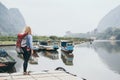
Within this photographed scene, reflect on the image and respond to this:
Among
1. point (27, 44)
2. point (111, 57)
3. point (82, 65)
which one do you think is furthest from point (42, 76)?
point (111, 57)

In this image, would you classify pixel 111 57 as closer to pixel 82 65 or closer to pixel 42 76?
pixel 82 65

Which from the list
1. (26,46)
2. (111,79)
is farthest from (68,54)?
(26,46)

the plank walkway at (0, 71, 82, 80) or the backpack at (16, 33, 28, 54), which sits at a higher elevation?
the backpack at (16, 33, 28, 54)

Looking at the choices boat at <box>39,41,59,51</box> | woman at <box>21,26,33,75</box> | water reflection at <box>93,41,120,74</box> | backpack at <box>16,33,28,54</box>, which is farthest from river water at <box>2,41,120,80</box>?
backpack at <box>16,33,28,54</box>

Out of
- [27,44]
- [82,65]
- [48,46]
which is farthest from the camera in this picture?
[48,46]

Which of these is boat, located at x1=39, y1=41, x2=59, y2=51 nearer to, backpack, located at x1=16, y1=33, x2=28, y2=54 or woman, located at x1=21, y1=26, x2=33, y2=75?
woman, located at x1=21, y1=26, x2=33, y2=75

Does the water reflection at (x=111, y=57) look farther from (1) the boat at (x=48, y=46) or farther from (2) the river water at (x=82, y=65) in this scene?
(1) the boat at (x=48, y=46)

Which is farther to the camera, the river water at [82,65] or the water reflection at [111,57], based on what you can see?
the water reflection at [111,57]

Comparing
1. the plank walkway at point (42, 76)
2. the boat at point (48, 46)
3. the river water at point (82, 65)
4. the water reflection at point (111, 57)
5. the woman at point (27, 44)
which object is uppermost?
the woman at point (27, 44)

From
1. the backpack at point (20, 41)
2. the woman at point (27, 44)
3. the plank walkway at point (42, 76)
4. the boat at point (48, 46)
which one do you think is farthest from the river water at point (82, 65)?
the plank walkway at point (42, 76)

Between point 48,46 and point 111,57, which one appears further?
point 48,46

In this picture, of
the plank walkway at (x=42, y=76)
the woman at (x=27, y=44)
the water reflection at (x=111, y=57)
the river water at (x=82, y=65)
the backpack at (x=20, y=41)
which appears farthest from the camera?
the water reflection at (x=111, y=57)

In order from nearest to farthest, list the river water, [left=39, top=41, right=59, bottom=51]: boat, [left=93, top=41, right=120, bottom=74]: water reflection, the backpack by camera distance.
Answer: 1. the backpack
2. the river water
3. [left=93, top=41, right=120, bottom=74]: water reflection
4. [left=39, top=41, right=59, bottom=51]: boat

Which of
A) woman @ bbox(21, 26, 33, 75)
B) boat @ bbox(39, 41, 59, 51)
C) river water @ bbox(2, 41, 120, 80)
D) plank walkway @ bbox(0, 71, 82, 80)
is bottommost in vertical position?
river water @ bbox(2, 41, 120, 80)
